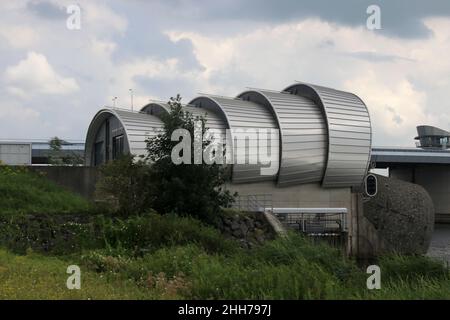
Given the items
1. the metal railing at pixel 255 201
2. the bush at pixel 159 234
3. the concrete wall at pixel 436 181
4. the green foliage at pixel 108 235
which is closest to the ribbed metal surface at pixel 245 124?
the metal railing at pixel 255 201

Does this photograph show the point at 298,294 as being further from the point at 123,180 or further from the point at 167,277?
the point at 123,180

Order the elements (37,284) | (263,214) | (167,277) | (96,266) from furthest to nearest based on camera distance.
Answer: (263,214), (96,266), (167,277), (37,284)

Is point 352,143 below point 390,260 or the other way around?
the other way around

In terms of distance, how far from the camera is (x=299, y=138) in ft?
151

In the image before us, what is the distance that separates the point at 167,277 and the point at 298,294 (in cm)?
338

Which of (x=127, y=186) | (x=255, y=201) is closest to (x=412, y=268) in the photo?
(x=127, y=186)

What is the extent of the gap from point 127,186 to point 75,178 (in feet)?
27.9

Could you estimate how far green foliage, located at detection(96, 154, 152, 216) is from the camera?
21609mm

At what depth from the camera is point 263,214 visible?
2630cm

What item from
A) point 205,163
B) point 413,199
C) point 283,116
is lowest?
point 413,199

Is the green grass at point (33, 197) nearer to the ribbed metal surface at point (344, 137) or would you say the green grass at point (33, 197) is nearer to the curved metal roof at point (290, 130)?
the curved metal roof at point (290, 130)

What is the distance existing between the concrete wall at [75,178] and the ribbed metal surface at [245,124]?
13426 mm

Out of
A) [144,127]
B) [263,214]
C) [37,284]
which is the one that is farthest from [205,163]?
[144,127]

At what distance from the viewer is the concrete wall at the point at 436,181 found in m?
80.4
